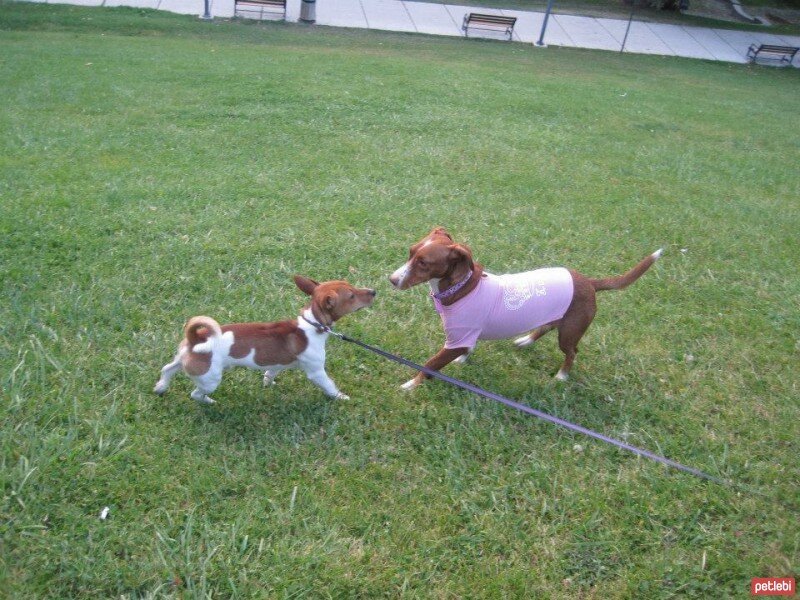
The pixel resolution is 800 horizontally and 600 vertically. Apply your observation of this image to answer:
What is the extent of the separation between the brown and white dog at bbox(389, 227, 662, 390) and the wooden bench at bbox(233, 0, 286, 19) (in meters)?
17.0

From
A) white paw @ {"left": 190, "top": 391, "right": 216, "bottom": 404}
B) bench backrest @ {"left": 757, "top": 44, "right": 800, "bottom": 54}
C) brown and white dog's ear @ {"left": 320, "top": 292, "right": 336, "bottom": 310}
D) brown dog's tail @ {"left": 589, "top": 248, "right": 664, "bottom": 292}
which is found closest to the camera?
brown and white dog's ear @ {"left": 320, "top": 292, "right": 336, "bottom": 310}

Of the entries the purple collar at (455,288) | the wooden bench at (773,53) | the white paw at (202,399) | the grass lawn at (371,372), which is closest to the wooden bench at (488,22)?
the wooden bench at (773,53)

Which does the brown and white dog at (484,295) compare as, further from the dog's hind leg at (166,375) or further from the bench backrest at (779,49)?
the bench backrest at (779,49)

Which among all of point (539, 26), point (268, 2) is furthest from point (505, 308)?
point (539, 26)

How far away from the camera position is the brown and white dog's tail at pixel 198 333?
3.30m

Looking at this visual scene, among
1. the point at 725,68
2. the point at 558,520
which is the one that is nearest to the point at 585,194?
the point at 558,520

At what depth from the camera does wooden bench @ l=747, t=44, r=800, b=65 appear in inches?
815

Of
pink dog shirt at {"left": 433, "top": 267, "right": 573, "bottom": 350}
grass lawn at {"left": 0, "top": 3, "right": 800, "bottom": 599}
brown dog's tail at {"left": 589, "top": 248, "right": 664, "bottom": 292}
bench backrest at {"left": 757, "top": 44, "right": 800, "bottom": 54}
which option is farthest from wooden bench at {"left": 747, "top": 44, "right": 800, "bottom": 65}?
pink dog shirt at {"left": 433, "top": 267, "right": 573, "bottom": 350}

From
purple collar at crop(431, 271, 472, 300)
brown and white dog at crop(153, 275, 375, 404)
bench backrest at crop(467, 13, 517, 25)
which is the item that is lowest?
brown and white dog at crop(153, 275, 375, 404)

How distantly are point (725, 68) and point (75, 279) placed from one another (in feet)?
67.1

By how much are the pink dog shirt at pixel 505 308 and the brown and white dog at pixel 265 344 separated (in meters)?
0.61

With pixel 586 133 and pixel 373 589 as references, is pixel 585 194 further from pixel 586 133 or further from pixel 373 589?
pixel 373 589

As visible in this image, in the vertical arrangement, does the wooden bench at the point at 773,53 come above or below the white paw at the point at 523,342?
above

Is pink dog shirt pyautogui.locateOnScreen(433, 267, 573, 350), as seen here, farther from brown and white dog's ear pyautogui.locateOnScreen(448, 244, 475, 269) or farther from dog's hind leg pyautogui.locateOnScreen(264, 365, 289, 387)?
dog's hind leg pyautogui.locateOnScreen(264, 365, 289, 387)
